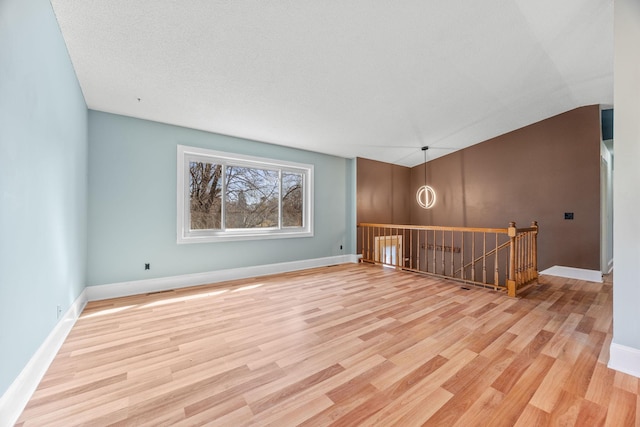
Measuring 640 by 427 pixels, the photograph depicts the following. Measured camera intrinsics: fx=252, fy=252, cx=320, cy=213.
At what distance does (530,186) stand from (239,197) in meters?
5.18

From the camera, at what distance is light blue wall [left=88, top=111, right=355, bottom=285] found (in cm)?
297

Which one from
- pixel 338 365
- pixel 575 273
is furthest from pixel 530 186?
pixel 338 365

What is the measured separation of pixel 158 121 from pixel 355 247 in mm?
3962

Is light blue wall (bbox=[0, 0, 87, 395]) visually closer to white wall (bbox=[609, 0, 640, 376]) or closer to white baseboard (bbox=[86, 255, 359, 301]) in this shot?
white baseboard (bbox=[86, 255, 359, 301])

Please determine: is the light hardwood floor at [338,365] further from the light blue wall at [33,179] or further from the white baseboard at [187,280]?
the light blue wall at [33,179]

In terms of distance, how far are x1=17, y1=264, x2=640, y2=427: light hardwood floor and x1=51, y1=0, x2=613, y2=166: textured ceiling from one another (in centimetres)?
233

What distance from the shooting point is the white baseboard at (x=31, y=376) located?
1170 mm

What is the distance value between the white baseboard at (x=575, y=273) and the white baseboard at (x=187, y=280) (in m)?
3.96

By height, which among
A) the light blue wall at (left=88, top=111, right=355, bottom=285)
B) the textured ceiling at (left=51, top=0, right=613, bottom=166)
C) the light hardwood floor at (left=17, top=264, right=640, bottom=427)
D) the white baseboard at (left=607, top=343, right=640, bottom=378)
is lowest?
the light hardwood floor at (left=17, top=264, right=640, bottom=427)

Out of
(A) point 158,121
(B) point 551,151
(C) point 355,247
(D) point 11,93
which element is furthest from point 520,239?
(A) point 158,121

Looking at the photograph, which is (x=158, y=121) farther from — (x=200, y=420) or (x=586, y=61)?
(x=586, y=61)

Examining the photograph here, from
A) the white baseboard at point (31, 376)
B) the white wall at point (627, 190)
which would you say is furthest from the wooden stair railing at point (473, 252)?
the white baseboard at point (31, 376)

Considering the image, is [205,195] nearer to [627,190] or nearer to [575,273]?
[627,190]

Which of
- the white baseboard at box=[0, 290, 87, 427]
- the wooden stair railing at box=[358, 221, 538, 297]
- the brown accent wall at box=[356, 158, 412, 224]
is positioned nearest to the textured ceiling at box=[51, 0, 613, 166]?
the brown accent wall at box=[356, 158, 412, 224]
